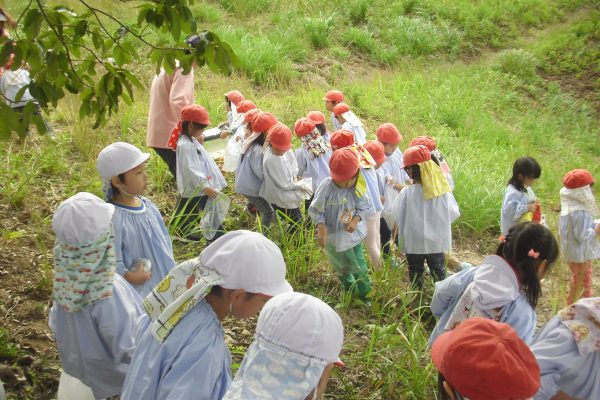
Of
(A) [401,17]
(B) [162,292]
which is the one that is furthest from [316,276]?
(A) [401,17]

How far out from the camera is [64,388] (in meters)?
2.89

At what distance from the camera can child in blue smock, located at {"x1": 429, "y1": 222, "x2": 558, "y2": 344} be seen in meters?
2.85

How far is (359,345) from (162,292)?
6.07ft

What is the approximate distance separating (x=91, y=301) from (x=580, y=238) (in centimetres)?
395

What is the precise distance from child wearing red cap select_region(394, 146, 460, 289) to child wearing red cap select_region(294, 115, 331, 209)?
3.46 feet

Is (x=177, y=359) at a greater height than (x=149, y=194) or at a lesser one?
greater

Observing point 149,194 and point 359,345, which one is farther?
point 149,194

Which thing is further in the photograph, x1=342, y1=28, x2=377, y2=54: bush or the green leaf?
x1=342, y1=28, x2=377, y2=54: bush

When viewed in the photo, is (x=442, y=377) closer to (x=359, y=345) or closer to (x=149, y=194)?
(x=359, y=345)

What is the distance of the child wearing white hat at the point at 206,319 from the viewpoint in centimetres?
204

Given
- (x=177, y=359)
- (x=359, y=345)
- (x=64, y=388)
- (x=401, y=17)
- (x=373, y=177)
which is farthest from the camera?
(x=401, y=17)

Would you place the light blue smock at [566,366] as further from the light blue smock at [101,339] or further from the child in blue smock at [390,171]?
the child in blue smock at [390,171]

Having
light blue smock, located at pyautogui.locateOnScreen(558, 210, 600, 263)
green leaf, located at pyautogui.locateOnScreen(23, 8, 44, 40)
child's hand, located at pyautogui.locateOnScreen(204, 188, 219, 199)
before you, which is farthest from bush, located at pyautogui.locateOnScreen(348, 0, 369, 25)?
green leaf, located at pyautogui.locateOnScreen(23, 8, 44, 40)

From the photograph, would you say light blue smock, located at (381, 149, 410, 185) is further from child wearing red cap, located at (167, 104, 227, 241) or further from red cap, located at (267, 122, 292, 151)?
child wearing red cap, located at (167, 104, 227, 241)
